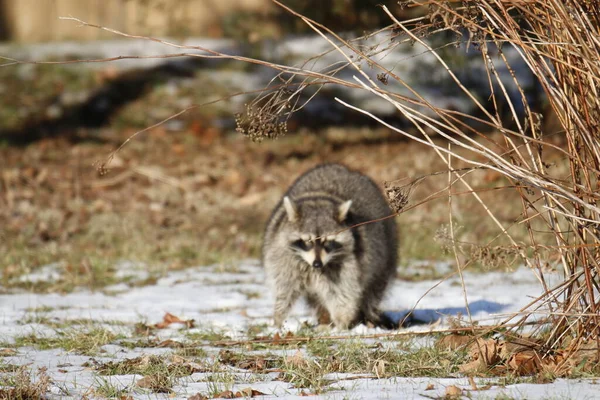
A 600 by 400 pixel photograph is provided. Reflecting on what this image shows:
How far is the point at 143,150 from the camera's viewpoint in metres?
13.1

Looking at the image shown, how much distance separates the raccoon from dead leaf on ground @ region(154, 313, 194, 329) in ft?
2.13

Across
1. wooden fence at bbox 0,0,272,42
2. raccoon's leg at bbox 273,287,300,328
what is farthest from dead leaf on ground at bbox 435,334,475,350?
wooden fence at bbox 0,0,272,42

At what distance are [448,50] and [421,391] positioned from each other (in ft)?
30.0

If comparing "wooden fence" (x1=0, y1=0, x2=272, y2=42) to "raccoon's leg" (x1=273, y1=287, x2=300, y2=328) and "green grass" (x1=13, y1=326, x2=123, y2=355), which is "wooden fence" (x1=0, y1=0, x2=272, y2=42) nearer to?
"raccoon's leg" (x1=273, y1=287, x2=300, y2=328)

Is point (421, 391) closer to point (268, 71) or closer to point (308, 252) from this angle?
point (308, 252)

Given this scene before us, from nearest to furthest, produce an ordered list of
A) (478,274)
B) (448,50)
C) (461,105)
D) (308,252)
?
(308,252)
(478,274)
(448,50)
(461,105)

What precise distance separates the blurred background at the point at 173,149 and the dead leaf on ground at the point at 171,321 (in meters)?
1.70

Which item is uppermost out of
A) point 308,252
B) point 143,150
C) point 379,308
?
point 143,150

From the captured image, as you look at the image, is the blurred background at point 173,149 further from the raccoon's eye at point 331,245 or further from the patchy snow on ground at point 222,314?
the raccoon's eye at point 331,245

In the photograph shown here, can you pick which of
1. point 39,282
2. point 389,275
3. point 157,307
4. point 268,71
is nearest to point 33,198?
point 39,282

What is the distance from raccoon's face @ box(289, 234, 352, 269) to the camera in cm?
562

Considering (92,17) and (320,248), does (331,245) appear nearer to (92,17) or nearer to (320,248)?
(320,248)

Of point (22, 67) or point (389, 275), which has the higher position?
point (22, 67)

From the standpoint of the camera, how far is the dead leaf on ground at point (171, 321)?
217 inches
